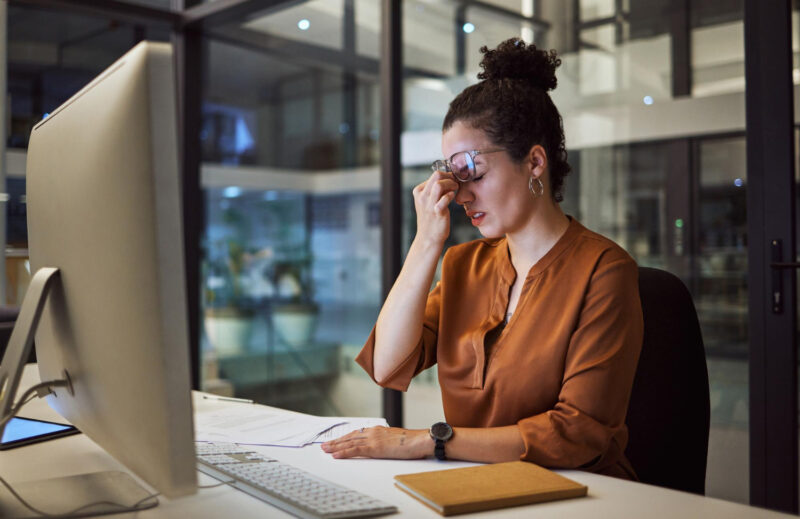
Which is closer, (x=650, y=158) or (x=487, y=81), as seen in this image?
(x=487, y=81)

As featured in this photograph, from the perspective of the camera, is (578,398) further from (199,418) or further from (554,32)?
(554,32)

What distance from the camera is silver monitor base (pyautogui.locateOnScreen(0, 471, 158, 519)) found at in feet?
2.99

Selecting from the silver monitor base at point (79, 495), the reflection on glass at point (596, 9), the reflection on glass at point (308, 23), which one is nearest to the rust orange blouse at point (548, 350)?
the silver monitor base at point (79, 495)

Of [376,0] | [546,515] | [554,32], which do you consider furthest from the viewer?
[376,0]

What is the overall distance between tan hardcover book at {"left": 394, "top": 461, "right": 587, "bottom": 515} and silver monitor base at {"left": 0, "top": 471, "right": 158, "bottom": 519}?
0.37 metres

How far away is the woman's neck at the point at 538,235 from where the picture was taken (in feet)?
5.00

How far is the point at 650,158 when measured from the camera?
251 cm

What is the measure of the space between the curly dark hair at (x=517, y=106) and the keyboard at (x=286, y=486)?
31.8 inches

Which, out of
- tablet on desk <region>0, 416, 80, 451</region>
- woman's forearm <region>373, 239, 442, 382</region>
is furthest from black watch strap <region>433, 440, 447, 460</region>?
tablet on desk <region>0, 416, 80, 451</region>

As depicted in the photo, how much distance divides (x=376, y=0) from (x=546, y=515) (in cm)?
285

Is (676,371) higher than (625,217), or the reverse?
(625,217)

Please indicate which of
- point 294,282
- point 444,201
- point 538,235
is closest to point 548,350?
point 538,235

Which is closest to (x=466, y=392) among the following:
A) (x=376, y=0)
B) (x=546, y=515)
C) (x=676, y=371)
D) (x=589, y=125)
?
(x=676, y=371)

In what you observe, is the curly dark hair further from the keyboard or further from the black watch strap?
the keyboard
